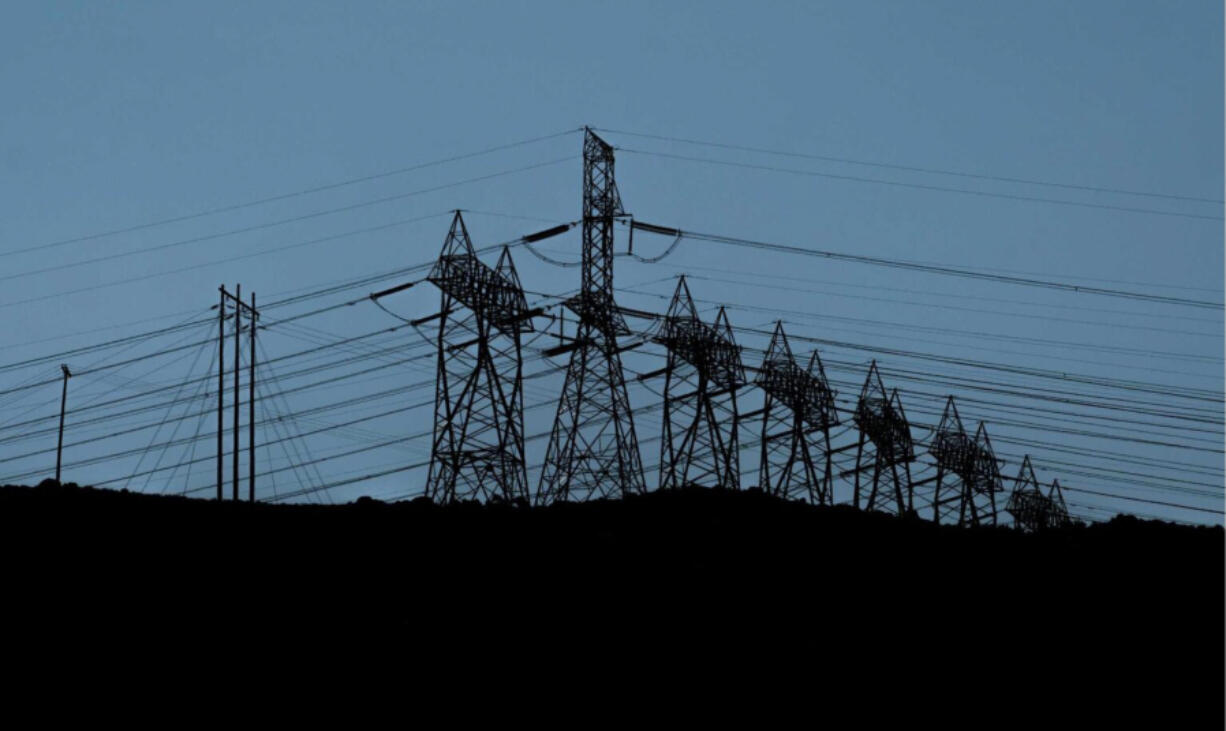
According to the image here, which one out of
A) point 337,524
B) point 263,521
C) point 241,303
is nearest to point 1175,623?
point 337,524

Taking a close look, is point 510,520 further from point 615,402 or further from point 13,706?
point 615,402

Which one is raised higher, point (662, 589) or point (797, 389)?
point (797, 389)

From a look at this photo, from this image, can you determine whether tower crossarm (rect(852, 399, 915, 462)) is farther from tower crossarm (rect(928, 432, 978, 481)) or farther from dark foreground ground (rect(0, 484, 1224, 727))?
dark foreground ground (rect(0, 484, 1224, 727))

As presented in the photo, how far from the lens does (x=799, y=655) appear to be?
14141 mm

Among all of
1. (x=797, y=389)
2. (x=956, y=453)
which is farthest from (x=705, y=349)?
(x=956, y=453)

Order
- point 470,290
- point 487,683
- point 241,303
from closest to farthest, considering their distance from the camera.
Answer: point 487,683, point 470,290, point 241,303

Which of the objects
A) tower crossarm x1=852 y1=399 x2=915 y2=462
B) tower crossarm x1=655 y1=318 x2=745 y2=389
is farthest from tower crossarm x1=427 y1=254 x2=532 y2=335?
tower crossarm x1=852 y1=399 x2=915 y2=462

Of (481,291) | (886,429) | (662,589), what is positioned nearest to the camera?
(662,589)

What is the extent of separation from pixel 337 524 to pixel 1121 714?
36.9ft

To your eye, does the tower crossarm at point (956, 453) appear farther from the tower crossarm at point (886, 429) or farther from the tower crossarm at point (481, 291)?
the tower crossarm at point (481, 291)

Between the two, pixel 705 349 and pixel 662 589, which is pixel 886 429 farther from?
pixel 662 589

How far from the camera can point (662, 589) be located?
1578cm

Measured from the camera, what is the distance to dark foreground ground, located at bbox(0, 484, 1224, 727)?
14172 mm

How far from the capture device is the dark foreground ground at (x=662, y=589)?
14.2 metres
